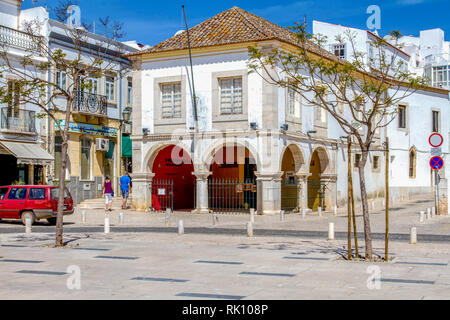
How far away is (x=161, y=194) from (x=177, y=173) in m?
2.14

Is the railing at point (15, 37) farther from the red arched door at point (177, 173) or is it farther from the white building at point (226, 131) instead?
the red arched door at point (177, 173)

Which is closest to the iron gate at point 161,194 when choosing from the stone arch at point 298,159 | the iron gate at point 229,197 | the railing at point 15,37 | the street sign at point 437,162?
the iron gate at point 229,197

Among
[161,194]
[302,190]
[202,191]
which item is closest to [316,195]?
[302,190]

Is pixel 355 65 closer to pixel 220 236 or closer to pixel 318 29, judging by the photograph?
pixel 220 236

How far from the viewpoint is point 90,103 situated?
106ft

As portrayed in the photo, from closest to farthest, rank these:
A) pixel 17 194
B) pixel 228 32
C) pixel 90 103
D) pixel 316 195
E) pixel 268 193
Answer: pixel 17 194 → pixel 268 193 → pixel 228 32 → pixel 316 195 → pixel 90 103

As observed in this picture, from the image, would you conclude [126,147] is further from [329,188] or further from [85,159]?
[329,188]

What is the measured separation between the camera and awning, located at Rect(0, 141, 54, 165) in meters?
26.7

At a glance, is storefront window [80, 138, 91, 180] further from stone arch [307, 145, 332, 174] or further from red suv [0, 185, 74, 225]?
stone arch [307, 145, 332, 174]

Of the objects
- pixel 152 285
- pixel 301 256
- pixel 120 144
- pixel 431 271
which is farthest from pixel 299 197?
pixel 152 285

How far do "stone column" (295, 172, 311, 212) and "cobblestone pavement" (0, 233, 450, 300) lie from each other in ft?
37.9

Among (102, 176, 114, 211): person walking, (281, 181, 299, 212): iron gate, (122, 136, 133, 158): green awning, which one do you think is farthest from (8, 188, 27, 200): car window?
(122, 136, 133, 158): green awning

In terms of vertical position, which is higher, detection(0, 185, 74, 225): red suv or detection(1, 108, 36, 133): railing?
detection(1, 108, 36, 133): railing
